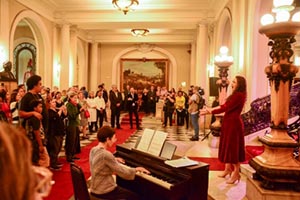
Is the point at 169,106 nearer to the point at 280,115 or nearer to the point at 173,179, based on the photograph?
A: the point at 280,115

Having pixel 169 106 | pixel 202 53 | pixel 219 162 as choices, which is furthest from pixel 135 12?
pixel 219 162

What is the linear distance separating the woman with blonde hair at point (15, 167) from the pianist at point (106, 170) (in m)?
2.09

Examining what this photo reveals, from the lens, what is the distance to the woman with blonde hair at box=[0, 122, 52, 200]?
0.66 metres

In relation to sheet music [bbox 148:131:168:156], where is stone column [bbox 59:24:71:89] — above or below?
above

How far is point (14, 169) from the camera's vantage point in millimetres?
666

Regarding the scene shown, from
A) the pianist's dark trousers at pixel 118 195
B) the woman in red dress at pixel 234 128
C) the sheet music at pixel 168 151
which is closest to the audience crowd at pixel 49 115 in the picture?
the pianist's dark trousers at pixel 118 195

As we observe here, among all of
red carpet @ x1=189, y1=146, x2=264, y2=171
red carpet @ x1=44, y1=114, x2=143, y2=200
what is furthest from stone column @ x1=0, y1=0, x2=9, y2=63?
red carpet @ x1=189, y1=146, x2=264, y2=171

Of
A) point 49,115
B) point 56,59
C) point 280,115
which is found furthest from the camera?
point 56,59

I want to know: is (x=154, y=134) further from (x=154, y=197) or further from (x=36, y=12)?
(x=36, y=12)

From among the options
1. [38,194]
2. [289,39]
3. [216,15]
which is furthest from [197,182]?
[216,15]

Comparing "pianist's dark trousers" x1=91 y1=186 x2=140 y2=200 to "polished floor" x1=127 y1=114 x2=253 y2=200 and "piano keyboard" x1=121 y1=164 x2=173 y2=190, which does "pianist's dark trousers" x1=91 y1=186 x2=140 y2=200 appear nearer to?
"piano keyboard" x1=121 y1=164 x2=173 y2=190

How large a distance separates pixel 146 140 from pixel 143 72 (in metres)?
15.4

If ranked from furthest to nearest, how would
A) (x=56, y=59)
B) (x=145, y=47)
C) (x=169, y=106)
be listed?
1. (x=145, y=47)
2. (x=56, y=59)
3. (x=169, y=106)

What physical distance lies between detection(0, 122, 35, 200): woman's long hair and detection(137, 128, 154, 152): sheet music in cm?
258
